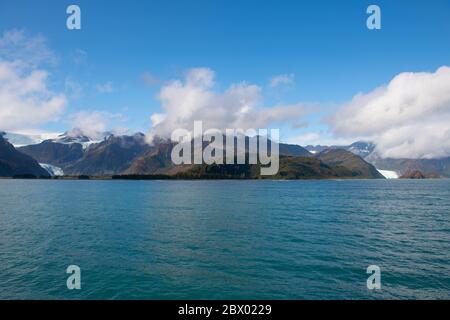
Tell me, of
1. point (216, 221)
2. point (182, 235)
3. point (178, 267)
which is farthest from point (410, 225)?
point (178, 267)

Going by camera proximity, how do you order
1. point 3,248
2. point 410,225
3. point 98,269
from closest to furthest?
point 98,269 → point 3,248 → point 410,225

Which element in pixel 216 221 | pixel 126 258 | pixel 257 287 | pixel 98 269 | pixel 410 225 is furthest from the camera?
pixel 216 221

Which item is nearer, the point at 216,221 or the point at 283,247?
the point at 283,247

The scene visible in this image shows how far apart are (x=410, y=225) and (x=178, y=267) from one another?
64.7 metres

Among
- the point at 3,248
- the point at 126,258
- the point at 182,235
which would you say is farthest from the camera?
the point at 182,235

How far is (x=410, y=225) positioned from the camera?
3098 inches

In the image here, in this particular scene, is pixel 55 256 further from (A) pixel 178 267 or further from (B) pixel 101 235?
(A) pixel 178 267
